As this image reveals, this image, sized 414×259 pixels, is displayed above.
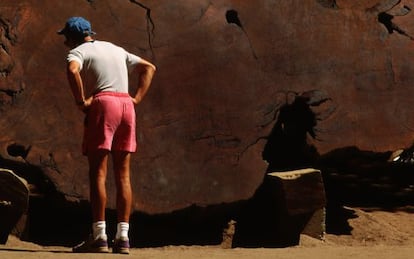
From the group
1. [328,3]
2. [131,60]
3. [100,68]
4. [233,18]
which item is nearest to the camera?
[100,68]

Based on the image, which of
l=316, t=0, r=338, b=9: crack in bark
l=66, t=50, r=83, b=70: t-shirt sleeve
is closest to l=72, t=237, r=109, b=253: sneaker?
l=66, t=50, r=83, b=70: t-shirt sleeve

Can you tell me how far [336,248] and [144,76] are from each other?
1.23 m

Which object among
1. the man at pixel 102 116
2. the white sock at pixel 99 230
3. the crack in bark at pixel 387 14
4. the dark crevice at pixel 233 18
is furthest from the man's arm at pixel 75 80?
the crack in bark at pixel 387 14

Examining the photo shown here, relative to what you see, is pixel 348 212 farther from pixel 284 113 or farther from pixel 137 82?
pixel 137 82

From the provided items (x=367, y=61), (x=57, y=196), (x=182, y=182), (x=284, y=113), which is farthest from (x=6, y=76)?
(x=367, y=61)

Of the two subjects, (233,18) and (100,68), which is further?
(233,18)

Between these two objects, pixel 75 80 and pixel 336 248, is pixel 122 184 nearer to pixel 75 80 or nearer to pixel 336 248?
pixel 75 80

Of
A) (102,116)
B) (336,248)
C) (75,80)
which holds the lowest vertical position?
(336,248)

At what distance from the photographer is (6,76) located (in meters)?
5.48

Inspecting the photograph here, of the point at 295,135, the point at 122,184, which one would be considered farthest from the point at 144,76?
the point at 295,135

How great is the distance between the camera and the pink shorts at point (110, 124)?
507cm

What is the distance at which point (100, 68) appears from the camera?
5113 mm

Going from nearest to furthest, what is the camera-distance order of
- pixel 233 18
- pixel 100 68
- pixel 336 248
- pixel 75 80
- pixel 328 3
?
1. pixel 75 80
2. pixel 100 68
3. pixel 336 248
4. pixel 233 18
5. pixel 328 3

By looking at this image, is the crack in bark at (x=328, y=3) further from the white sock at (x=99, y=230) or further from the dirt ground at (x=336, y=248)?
the white sock at (x=99, y=230)
